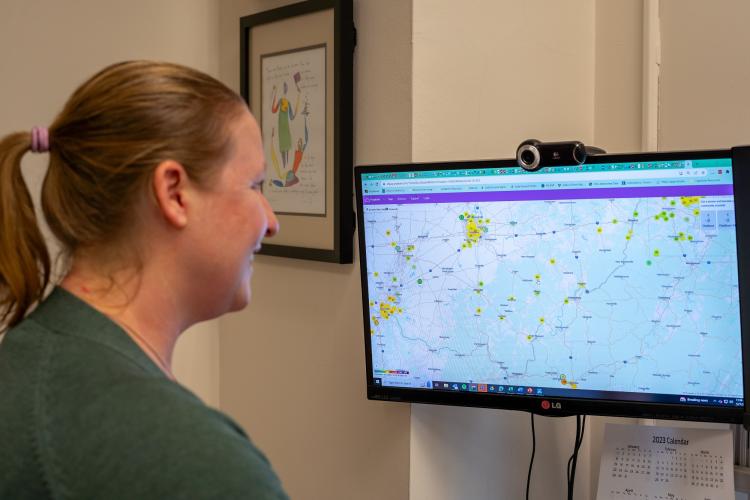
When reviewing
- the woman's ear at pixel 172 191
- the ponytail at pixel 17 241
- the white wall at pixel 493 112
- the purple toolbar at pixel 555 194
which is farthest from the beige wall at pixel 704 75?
the ponytail at pixel 17 241

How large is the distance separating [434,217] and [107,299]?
29.0 inches

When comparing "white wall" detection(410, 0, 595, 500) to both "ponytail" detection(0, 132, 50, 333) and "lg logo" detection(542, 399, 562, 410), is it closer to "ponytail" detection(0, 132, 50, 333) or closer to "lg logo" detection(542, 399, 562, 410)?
"lg logo" detection(542, 399, 562, 410)

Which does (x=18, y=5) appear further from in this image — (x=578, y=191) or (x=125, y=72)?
(x=578, y=191)

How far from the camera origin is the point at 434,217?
4.98ft

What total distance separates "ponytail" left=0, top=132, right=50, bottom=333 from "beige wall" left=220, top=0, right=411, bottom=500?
81cm

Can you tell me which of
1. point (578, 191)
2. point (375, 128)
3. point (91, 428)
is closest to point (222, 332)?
point (375, 128)

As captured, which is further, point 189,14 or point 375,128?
point 189,14

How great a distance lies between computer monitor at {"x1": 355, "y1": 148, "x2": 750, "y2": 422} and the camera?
1.34m

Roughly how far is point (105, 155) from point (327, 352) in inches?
39.5

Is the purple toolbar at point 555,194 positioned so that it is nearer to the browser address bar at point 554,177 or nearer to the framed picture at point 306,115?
the browser address bar at point 554,177

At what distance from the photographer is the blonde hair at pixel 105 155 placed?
0.90 metres

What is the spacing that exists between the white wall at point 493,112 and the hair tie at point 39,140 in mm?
802

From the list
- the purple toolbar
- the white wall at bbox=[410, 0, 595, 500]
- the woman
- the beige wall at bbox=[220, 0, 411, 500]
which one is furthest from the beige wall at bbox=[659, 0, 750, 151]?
the woman

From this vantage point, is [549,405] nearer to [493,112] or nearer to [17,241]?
[493,112]
